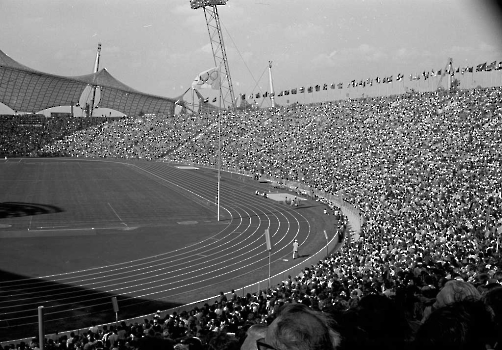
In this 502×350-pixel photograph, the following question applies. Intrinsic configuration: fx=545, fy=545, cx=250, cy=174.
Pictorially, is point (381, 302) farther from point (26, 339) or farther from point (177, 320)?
point (26, 339)

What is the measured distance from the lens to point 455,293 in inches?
152

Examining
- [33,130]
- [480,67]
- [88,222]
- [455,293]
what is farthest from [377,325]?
[33,130]

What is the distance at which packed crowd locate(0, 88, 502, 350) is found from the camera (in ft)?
10.2

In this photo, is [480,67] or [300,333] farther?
[480,67]

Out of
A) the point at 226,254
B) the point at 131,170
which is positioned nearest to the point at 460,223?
the point at 226,254

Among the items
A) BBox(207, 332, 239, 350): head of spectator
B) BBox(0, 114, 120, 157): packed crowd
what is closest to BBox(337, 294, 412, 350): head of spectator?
BBox(207, 332, 239, 350): head of spectator

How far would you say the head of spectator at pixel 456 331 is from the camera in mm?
2748

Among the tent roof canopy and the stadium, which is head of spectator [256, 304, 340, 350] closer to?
the stadium

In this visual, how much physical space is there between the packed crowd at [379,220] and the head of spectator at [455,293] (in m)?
0.01

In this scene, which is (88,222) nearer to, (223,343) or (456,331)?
(223,343)

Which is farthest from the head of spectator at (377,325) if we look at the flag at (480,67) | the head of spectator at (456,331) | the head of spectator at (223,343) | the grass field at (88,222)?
the flag at (480,67)

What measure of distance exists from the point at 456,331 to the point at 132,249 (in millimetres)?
24141

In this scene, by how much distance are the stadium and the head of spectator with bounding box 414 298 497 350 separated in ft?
0.04

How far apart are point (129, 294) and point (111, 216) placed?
17.0 metres
